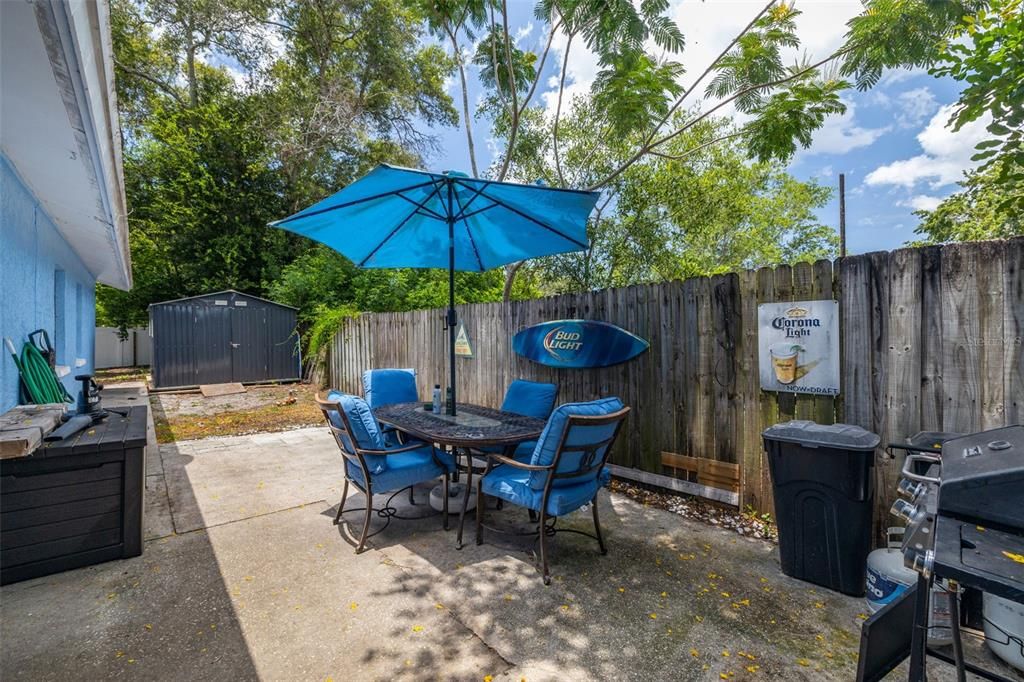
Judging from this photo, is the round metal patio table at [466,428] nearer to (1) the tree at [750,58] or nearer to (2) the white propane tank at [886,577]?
(2) the white propane tank at [886,577]

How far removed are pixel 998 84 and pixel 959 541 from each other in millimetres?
4357

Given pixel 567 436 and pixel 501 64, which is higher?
pixel 501 64

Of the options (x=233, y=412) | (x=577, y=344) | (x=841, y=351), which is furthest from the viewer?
(x=233, y=412)

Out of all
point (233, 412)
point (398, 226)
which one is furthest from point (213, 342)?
point (398, 226)

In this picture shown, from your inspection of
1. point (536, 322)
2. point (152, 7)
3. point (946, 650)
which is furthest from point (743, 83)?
point (152, 7)

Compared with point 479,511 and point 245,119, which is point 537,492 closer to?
point 479,511

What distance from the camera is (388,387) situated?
458cm

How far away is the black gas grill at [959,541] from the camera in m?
1.00

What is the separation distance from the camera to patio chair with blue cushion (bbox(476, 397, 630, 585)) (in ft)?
7.83

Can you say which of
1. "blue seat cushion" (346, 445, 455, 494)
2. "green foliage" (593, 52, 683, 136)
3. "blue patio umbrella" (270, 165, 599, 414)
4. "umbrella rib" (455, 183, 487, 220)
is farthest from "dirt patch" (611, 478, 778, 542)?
"green foliage" (593, 52, 683, 136)

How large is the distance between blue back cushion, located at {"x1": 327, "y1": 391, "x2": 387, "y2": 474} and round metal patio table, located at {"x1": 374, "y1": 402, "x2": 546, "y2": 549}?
28 cm

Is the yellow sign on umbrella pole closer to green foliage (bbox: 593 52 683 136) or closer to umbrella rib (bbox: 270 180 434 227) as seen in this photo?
umbrella rib (bbox: 270 180 434 227)

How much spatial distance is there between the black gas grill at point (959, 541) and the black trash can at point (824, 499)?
1.87 ft

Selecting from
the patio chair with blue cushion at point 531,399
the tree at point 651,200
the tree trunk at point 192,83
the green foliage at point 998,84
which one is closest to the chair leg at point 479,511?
the patio chair with blue cushion at point 531,399
